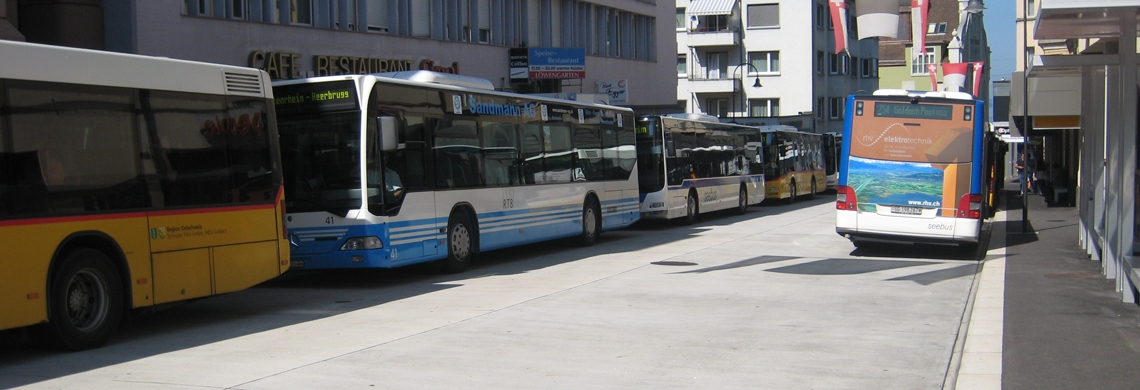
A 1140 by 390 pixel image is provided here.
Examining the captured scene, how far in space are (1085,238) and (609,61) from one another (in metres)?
25.6

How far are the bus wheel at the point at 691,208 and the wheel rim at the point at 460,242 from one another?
12.1 meters

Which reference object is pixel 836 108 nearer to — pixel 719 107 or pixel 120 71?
pixel 719 107

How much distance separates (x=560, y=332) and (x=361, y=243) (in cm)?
446

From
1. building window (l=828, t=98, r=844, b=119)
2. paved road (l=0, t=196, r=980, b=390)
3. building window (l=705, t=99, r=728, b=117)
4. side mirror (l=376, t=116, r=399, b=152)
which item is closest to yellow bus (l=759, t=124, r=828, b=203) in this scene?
paved road (l=0, t=196, r=980, b=390)

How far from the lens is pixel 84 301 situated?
375 inches

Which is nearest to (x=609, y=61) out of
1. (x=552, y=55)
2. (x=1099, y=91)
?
(x=552, y=55)

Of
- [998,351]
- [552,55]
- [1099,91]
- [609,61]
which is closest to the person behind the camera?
[998,351]

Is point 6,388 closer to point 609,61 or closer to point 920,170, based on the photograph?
point 920,170

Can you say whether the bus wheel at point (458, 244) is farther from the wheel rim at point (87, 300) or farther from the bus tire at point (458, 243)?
the wheel rim at point (87, 300)

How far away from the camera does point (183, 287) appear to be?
34.4 ft

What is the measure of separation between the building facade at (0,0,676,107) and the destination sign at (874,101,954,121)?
13706 millimetres

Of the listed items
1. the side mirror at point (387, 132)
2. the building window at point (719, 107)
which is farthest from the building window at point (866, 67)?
the side mirror at point (387, 132)

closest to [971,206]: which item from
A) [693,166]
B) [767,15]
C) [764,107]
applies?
[693,166]

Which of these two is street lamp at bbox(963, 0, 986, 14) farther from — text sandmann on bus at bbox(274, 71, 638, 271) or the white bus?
text sandmann on bus at bbox(274, 71, 638, 271)
